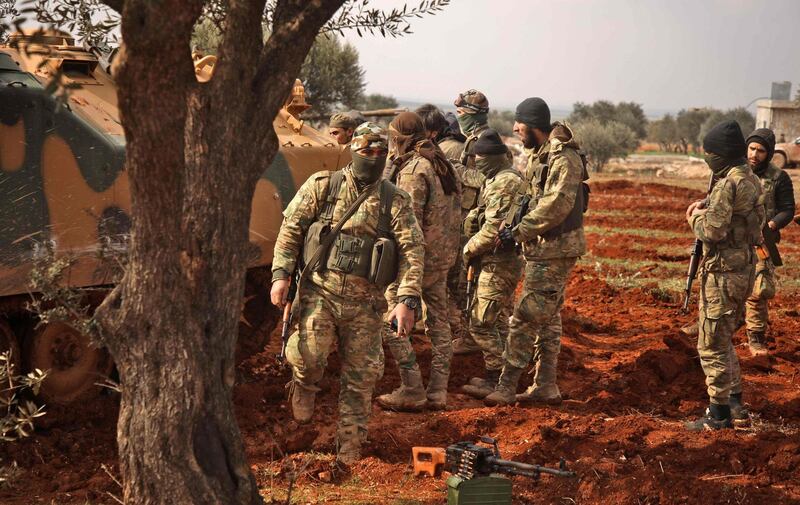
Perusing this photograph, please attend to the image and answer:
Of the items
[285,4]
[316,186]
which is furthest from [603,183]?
[285,4]

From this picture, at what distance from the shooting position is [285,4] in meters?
4.53

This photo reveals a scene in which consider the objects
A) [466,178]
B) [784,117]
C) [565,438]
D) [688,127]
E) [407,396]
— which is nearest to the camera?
[565,438]

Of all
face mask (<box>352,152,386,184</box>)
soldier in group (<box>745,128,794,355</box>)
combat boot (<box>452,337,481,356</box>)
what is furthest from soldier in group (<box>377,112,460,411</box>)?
soldier in group (<box>745,128,794,355</box>)

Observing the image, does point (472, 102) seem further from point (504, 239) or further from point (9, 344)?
point (9, 344)

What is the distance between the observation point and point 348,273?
19.8 feet

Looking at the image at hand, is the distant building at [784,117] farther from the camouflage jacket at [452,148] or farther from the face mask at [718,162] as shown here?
the face mask at [718,162]

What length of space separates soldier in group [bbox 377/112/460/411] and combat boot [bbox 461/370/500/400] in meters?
0.36

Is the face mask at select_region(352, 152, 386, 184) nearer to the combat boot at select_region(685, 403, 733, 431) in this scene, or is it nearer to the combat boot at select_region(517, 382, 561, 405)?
the combat boot at select_region(517, 382, 561, 405)

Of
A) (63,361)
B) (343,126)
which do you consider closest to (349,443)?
(63,361)

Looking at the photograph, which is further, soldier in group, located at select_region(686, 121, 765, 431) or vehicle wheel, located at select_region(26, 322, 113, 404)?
vehicle wheel, located at select_region(26, 322, 113, 404)

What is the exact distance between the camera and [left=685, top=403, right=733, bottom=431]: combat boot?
6.89m

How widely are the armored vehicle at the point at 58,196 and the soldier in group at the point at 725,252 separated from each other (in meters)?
2.86

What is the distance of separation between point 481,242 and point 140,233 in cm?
394

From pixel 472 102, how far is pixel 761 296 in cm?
299
